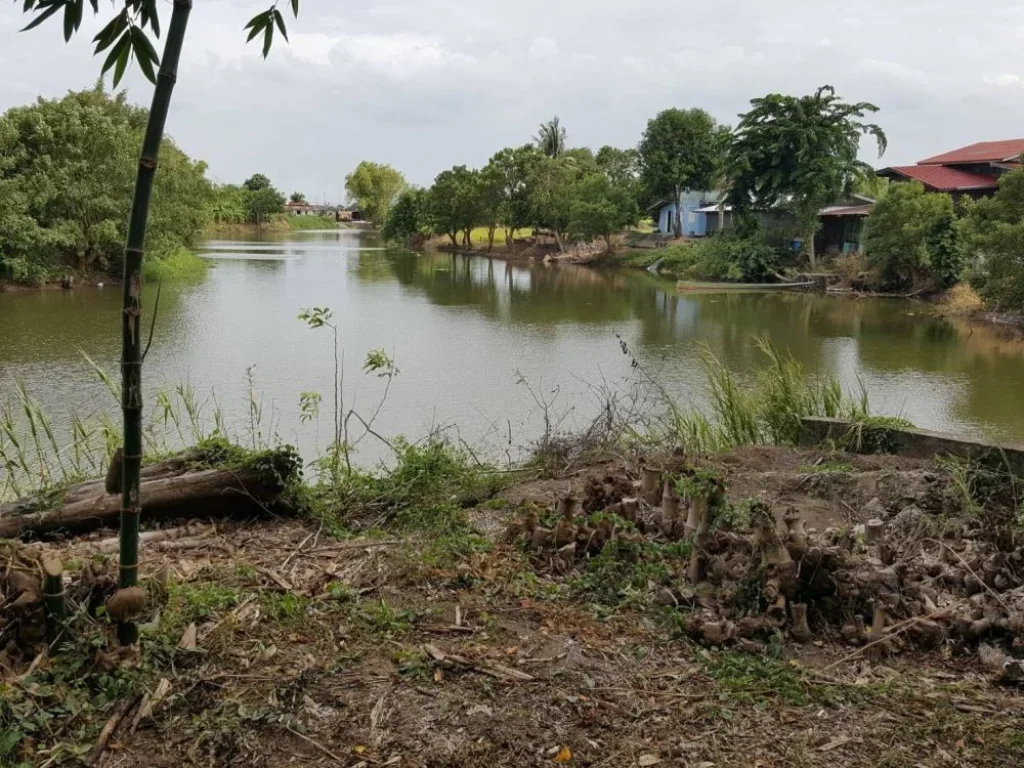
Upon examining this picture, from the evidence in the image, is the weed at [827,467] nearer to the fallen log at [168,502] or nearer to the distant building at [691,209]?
the fallen log at [168,502]

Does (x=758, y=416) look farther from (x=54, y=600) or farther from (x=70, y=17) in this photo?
(x=70, y=17)

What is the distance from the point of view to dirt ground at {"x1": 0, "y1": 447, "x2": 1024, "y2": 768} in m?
1.97

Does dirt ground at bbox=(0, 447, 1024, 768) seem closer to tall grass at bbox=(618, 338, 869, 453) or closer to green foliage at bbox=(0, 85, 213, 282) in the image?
tall grass at bbox=(618, 338, 869, 453)

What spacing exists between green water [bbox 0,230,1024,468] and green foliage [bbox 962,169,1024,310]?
1.05 meters

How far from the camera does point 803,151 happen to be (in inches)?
1049

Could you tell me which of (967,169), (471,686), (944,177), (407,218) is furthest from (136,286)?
(407,218)

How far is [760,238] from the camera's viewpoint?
2925 cm

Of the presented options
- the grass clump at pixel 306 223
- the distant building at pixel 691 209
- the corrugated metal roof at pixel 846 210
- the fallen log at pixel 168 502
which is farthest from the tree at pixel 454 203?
the fallen log at pixel 168 502

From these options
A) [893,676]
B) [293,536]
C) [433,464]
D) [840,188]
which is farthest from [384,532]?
[840,188]

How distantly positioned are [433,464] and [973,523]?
8.11ft

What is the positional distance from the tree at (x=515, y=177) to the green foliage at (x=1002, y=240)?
83.1 feet

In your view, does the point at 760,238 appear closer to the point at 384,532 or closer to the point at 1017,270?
the point at 1017,270

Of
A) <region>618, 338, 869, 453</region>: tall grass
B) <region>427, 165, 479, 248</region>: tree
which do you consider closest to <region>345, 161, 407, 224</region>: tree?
<region>427, 165, 479, 248</region>: tree

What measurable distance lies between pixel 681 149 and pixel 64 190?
24.7 m
